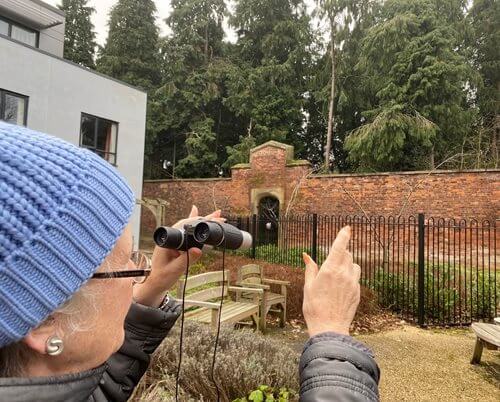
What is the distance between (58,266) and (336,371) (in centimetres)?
74

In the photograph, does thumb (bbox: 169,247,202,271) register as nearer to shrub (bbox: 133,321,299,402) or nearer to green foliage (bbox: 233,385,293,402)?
shrub (bbox: 133,321,299,402)

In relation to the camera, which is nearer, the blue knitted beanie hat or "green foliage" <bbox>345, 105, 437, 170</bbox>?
the blue knitted beanie hat

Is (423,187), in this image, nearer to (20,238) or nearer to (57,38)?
(20,238)

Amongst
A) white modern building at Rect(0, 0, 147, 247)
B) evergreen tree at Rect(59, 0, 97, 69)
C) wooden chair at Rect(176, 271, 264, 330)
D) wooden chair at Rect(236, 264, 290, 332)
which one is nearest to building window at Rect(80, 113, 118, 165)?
white modern building at Rect(0, 0, 147, 247)

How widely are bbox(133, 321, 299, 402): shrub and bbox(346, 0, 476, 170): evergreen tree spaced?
15220mm

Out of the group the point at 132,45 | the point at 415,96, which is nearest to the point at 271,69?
the point at 415,96

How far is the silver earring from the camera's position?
2.96 feet

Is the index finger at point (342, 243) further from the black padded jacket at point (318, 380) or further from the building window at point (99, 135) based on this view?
the building window at point (99, 135)

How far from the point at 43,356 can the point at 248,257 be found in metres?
11.2

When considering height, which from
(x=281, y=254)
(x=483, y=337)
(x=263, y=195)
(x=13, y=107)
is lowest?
(x=483, y=337)

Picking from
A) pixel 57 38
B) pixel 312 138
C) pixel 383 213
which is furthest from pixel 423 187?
pixel 57 38

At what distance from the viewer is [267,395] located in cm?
293

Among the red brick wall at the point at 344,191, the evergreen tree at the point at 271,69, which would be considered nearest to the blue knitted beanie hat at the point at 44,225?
the red brick wall at the point at 344,191

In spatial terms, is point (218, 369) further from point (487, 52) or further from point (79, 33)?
point (79, 33)
